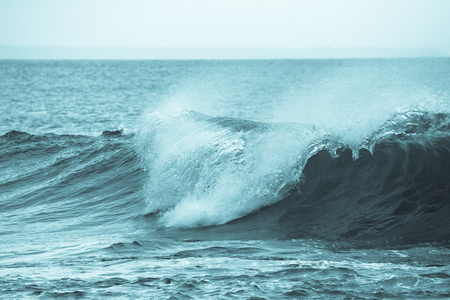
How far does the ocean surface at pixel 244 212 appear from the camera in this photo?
6258 millimetres

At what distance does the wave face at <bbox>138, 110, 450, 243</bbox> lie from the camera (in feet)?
28.4

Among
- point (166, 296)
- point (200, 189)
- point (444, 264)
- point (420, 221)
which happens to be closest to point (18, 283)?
point (166, 296)

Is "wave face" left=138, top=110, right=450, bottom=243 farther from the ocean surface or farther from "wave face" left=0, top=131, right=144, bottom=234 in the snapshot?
"wave face" left=0, top=131, right=144, bottom=234

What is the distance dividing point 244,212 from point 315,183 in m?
1.47

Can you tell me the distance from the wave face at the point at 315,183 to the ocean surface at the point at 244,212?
1.2 inches

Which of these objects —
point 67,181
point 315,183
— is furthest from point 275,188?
point 67,181

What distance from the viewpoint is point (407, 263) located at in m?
6.73

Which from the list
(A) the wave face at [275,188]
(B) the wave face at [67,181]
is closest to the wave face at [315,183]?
(A) the wave face at [275,188]

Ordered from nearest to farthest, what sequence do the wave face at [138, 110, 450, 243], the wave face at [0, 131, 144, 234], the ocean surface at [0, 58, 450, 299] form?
1. the ocean surface at [0, 58, 450, 299]
2. the wave face at [138, 110, 450, 243]
3. the wave face at [0, 131, 144, 234]

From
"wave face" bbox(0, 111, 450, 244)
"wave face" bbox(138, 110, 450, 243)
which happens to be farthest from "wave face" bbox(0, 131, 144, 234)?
"wave face" bbox(138, 110, 450, 243)

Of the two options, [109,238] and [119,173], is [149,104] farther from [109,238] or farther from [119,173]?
[109,238]

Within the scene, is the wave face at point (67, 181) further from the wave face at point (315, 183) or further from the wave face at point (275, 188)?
the wave face at point (315, 183)

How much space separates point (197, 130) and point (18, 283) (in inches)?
292

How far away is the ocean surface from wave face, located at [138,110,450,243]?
30mm
